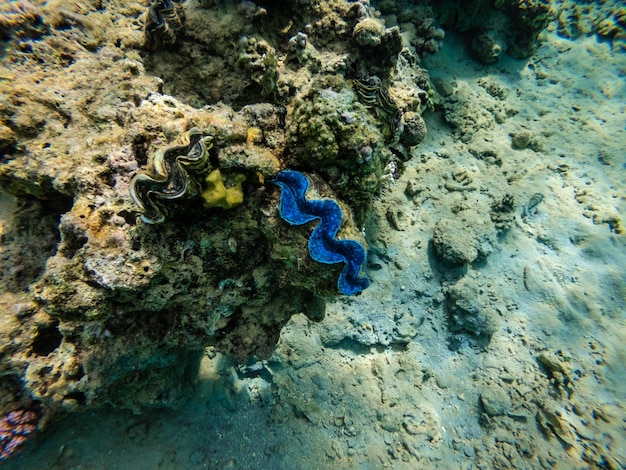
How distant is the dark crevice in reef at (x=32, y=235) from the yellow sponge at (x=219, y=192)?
156cm

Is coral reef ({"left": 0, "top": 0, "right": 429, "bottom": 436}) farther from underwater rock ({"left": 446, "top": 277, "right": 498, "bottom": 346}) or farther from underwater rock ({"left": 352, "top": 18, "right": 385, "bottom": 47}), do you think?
underwater rock ({"left": 446, "top": 277, "right": 498, "bottom": 346})

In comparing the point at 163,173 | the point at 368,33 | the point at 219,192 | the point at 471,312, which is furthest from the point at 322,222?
the point at 471,312

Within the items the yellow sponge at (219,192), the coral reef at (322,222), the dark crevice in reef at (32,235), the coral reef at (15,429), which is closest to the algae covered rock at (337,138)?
the coral reef at (322,222)

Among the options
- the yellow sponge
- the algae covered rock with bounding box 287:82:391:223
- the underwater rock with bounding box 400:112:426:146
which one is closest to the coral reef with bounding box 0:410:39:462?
the yellow sponge

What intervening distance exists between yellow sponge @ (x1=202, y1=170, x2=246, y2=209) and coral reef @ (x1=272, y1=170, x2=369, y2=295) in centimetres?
31

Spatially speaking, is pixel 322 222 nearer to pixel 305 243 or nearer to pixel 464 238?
pixel 305 243

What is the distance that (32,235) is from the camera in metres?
2.72

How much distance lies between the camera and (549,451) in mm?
4039

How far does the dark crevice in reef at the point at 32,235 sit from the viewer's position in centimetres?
267

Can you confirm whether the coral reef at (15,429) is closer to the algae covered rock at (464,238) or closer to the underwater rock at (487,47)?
the algae covered rock at (464,238)

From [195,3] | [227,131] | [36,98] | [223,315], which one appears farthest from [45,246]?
[195,3]

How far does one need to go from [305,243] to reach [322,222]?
218mm

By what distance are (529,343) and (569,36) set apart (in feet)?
24.8

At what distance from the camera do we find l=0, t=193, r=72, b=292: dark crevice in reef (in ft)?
8.75
